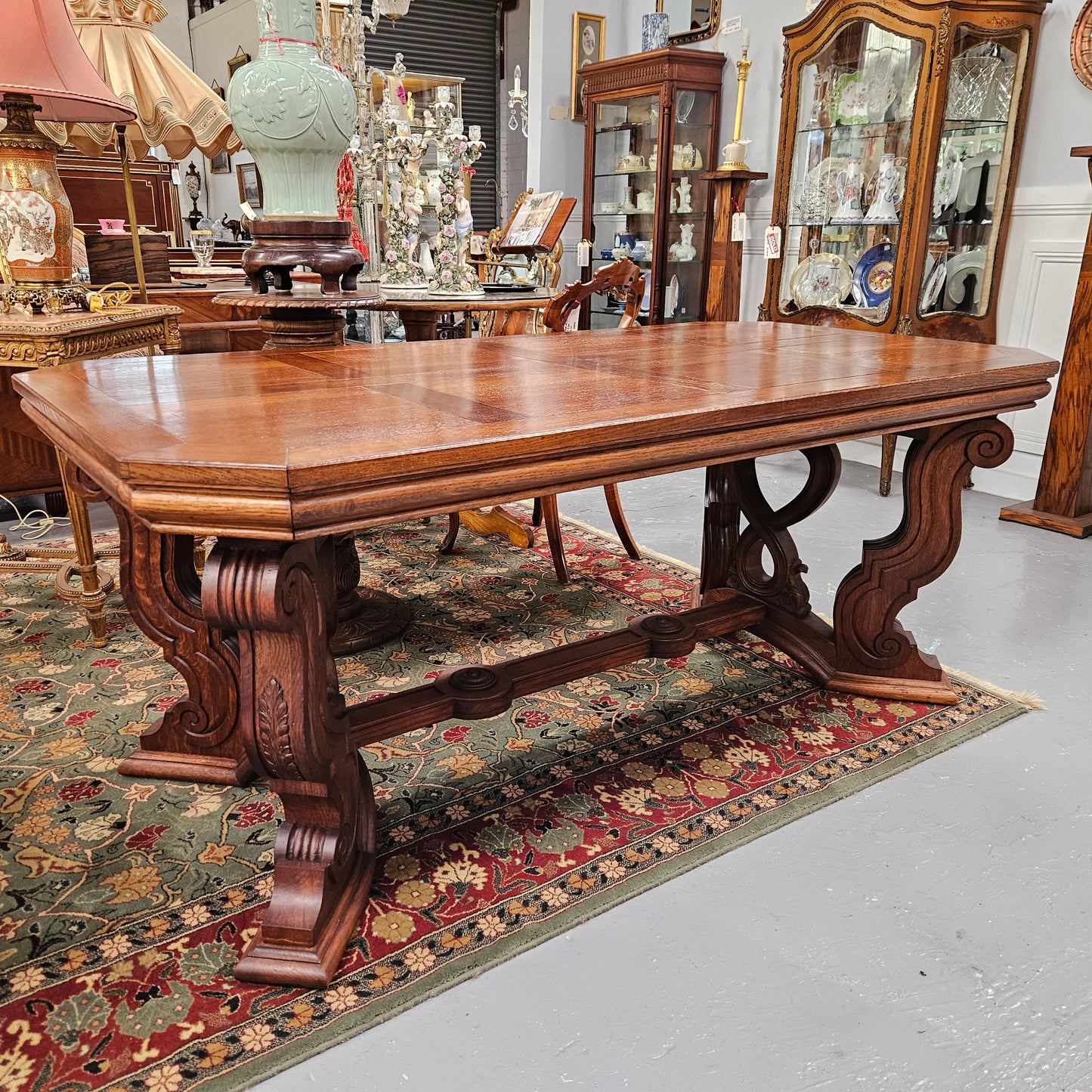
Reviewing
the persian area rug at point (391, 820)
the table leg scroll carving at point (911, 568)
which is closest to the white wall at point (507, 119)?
the persian area rug at point (391, 820)

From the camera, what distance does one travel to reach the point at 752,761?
1.87m

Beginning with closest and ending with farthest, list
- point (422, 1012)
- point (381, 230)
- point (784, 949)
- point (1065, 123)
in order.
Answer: point (422, 1012) < point (784, 949) < point (1065, 123) < point (381, 230)

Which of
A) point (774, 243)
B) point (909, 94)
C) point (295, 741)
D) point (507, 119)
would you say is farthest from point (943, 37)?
point (507, 119)

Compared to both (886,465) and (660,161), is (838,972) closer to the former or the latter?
(886,465)

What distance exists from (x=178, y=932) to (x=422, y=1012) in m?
0.41

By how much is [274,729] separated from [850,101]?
3934 millimetres

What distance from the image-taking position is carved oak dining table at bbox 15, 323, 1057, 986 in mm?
1029

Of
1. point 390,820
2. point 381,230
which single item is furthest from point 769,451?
point 381,230

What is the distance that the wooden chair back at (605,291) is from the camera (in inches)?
106

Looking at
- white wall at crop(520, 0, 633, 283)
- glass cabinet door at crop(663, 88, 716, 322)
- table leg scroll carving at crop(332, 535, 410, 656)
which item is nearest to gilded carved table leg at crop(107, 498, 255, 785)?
table leg scroll carving at crop(332, 535, 410, 656)

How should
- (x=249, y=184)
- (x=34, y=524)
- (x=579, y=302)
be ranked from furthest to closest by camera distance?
(x=249, y=184) < (x=34, y=524) < (x=579, y=302)

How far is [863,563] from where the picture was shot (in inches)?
82.9

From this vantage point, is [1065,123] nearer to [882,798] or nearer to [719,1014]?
[882,798]

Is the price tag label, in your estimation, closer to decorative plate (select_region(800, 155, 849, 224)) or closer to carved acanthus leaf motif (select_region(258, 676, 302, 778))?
decorative plate (select_region(800, 155, 849, 224))
